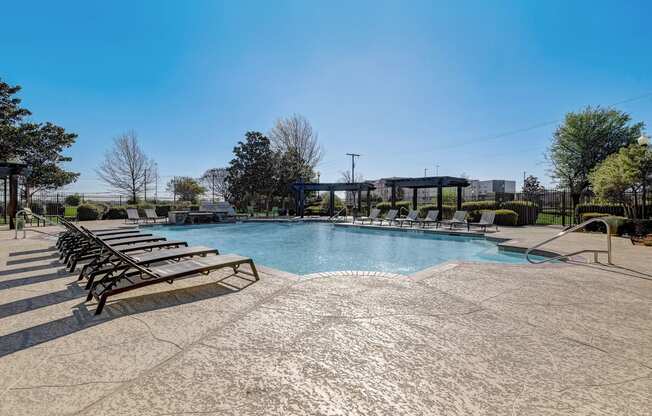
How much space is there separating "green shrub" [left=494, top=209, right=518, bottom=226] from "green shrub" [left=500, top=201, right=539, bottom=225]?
0.57 meters

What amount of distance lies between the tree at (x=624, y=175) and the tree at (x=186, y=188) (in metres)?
32.1

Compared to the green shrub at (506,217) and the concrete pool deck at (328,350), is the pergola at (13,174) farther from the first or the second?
the green shrub at (506,217)

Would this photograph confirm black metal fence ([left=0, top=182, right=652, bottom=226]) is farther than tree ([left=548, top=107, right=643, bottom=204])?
No

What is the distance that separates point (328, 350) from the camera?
2.30m

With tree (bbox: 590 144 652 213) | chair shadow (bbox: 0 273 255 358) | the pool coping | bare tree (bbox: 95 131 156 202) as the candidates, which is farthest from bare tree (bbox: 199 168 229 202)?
tree (bbox: 590 144 652 213)

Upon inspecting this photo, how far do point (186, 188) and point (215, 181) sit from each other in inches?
123

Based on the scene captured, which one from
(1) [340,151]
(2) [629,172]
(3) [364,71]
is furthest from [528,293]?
(1) [340,151]

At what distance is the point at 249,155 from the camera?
80.8ft

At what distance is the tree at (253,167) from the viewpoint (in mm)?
24422

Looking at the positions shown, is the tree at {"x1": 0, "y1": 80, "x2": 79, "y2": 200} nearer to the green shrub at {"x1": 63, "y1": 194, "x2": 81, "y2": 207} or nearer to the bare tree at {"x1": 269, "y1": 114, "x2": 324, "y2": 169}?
the green shrub at {"x1": 63, "y1": 194, "x2": 81, "y2": 207}

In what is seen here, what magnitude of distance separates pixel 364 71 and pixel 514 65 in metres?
7.51

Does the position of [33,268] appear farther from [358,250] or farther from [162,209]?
[162,209]

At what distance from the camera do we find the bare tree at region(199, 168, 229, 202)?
32938 millimetres

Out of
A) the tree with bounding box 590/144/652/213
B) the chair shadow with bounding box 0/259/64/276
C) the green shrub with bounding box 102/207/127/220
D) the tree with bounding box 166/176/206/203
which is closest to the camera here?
the chair shadow with bounding box 0/259/64/276
